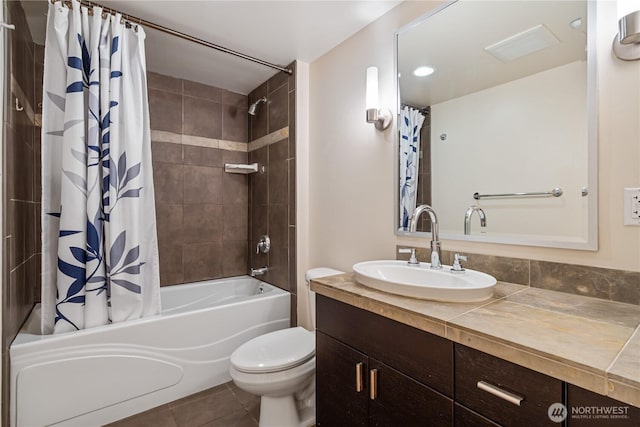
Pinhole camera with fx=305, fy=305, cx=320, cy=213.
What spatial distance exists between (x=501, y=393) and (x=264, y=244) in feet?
7.16

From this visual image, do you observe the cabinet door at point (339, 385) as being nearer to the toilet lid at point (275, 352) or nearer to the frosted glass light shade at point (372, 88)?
the toilet lid at point (275, 352)

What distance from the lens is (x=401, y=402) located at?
0.96 metres

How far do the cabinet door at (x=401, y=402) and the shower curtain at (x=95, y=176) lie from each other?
148 centimetres

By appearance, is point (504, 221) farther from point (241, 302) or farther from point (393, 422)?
point (241, 302)

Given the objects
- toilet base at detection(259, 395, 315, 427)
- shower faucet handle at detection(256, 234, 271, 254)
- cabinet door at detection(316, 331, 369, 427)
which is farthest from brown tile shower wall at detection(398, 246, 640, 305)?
shower faucet handle at detection(256, 234, 271, 254)

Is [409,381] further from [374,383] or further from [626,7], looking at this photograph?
[626,7]

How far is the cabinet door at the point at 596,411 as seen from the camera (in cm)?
57

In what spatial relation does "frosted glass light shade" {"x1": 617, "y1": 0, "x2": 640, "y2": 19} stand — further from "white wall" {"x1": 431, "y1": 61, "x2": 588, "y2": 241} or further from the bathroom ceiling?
the bathroom ceiling

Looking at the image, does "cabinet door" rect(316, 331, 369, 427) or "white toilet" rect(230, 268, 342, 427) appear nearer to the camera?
"cabinet door" rect(316, 331, 369, 427)

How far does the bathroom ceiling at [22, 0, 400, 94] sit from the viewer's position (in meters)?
1.72

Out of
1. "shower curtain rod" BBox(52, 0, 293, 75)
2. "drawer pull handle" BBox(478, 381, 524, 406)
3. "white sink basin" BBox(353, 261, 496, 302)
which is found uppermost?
"shower curtain rod" BBox(52, 0, 293, 75)

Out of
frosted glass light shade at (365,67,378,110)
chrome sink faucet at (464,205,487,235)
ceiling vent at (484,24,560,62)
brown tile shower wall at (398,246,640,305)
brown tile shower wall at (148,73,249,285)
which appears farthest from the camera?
brown tile shower wall at (148,73,249,285)

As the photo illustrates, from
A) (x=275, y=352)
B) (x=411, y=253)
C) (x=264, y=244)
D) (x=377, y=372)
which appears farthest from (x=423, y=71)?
(x=264, y=244)

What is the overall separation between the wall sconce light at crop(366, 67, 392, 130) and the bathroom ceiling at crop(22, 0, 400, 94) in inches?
15.0
